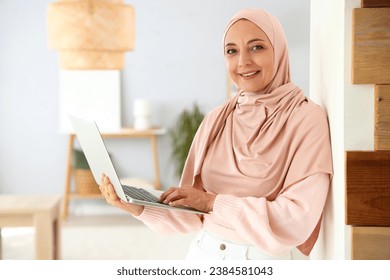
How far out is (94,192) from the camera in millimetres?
4402

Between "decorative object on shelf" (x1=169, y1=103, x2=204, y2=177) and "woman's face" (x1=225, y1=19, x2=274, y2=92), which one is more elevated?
"woman's face" (x1=225, y1=19, x2=274, y2=92)

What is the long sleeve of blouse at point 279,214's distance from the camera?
3.49 ft

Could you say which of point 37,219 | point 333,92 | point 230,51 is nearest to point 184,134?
point 37,219

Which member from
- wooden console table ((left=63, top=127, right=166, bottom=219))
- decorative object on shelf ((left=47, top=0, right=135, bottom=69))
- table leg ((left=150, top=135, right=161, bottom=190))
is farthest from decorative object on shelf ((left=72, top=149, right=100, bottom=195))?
decorative object on shelf ((left=47, top=0, right=135, bottom=69))

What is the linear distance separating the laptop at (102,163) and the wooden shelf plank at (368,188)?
0.81 ft

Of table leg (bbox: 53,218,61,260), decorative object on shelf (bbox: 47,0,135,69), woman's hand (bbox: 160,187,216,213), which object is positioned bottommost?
table leg (bbox: 53,218,61,260)

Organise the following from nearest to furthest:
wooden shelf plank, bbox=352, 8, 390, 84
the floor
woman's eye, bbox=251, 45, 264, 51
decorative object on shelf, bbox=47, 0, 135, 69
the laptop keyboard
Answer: wooden shelf plank, bbox=352, 8, 390, 84
the laptop keyboard
woman's eye, bbox=251, 45, 264, 51
decorative object on shelf, bbox=47, 0, 135, 69
the floor

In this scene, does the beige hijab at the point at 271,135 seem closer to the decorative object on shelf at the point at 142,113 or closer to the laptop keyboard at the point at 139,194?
the laptop keyboard at the point at 139,194

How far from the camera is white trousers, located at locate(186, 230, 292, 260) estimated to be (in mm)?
1144

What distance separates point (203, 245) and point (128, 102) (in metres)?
3.44

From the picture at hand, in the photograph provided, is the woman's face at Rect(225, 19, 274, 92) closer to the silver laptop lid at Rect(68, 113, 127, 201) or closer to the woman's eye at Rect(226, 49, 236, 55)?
the woman's eye at Rect(226, 49, 236, 55)

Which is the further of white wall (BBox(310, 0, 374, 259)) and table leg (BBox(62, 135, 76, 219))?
table leg (BBox(62, 135, 76, 219))

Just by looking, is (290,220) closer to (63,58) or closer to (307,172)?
(307,172)

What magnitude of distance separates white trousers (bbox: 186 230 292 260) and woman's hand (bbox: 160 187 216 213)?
0.10m
